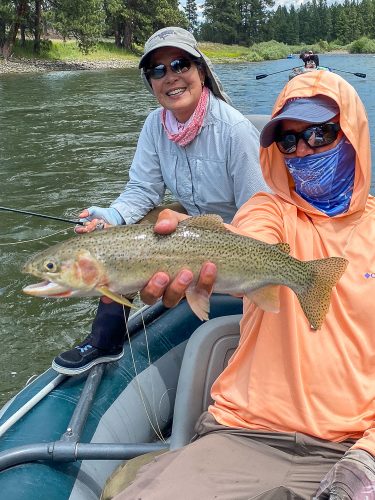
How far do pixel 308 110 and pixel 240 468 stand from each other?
1492 millimetres

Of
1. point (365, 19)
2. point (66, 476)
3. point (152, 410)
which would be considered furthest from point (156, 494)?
point (365, 19)

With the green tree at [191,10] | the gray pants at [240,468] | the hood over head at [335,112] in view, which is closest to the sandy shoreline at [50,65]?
the hood over head at [335,112]

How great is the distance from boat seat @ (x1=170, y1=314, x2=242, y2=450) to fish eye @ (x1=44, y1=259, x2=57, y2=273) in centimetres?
96

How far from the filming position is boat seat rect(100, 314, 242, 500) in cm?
253

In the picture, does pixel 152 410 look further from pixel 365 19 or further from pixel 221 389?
pixel 365 19

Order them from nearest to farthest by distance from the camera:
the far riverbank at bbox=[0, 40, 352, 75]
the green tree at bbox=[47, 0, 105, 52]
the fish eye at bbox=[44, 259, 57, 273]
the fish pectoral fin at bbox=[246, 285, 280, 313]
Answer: the fish eye at bbox=[44, 259, 57, 273]
the fish pectoral fin at bbox=[246, 285, 280, 313]
the far riverbank at bbox=[0, 40, 352, 75]
the green tree at bbox=[47, 0, 105, 52]

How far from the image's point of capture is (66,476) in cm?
257

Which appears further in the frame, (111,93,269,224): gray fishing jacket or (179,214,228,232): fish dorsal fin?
(111,93,269,224): gray fishing jacket

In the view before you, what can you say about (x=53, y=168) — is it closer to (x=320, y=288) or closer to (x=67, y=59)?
(x=320, y=288)

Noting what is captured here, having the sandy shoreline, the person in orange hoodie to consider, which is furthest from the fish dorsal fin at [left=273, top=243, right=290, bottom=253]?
the sandy shoreline

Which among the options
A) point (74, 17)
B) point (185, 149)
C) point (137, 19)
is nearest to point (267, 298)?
point (185, 149)

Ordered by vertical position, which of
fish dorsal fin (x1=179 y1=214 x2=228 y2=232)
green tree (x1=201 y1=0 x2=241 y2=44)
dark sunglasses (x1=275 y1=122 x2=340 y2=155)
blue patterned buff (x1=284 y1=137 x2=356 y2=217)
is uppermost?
green tree (x1=201 y1=0 x2=241 y2=44)

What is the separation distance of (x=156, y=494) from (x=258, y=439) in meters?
0.47

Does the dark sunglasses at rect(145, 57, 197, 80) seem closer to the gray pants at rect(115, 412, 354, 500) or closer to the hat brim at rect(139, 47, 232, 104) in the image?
the hat brim at rect(139, 47, 232, 104)
